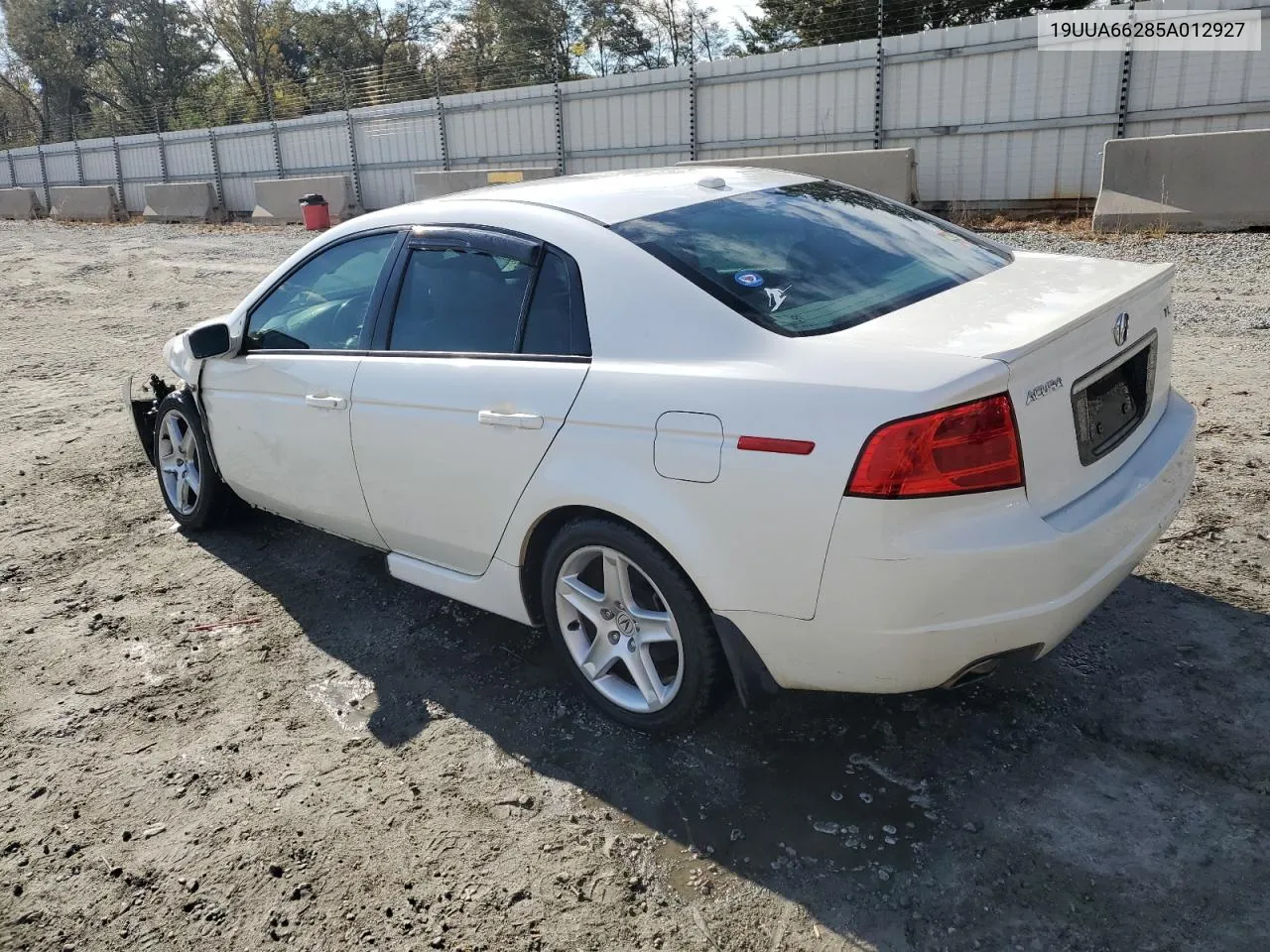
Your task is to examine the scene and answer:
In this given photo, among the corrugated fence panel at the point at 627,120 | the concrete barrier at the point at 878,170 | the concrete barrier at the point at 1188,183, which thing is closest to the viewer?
the concrete barrier at the point at 1188,183

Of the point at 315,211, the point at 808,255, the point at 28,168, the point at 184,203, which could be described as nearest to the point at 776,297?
the point at 808,255

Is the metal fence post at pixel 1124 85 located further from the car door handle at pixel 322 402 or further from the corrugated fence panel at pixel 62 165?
the corrugated fence panel at pixel 62 165

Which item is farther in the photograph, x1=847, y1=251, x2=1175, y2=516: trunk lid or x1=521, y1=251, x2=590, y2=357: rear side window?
x1=521, y1=251, x2=590, y2=357: rear side window

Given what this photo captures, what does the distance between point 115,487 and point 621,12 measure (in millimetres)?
37967

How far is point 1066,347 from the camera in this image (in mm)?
2615

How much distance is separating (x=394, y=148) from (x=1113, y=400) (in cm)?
2257

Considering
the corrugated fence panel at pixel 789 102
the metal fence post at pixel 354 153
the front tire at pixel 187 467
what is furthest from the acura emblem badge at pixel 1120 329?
the metal fence post at pixel 354 153

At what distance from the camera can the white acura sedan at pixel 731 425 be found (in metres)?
2.44

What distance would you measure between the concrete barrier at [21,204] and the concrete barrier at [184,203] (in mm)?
6847

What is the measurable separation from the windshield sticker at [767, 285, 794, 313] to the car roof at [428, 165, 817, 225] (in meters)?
0.60

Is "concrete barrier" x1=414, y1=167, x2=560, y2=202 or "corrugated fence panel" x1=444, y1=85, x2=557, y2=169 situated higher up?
"corrugated fence panel" x1=444, y1=85, x2=557, y2=169

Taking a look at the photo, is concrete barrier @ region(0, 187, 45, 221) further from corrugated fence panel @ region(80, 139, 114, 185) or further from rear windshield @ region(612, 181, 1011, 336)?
rear windshield @ region(612, 181, 1011, 336)

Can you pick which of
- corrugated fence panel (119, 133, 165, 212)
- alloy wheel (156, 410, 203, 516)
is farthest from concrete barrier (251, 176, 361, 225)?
alloy wheel (156, 410, 203, 516)

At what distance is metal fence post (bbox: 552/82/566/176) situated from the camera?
1972 cm
